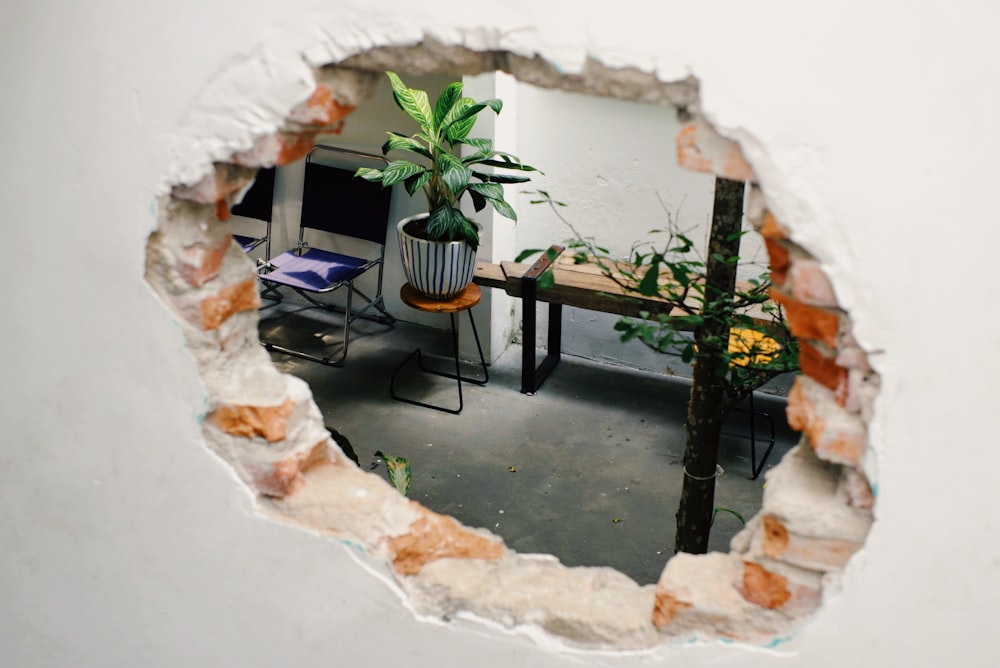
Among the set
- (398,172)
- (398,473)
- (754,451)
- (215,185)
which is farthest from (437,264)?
(215,185)

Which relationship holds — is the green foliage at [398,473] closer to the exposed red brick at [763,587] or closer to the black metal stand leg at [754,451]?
the exposed red brick at [763,587]

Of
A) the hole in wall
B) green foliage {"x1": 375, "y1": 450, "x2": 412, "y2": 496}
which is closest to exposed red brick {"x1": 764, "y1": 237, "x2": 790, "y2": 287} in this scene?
the hole in wall

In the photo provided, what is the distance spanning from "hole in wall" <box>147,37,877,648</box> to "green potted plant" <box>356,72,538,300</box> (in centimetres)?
226

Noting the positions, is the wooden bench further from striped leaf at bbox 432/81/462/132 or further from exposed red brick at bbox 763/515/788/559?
exposed red brick at bbox 763/515/788/559

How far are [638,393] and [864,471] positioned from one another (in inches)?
139

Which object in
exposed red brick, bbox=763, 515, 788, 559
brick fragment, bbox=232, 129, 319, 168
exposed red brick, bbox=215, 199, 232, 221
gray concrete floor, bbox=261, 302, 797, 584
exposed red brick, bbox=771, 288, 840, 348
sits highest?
brick fragment, bbox=232, 129, 319, 168

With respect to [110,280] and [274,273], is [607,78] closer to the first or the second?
[110,280]

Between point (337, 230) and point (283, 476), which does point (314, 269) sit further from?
point (283, 476)

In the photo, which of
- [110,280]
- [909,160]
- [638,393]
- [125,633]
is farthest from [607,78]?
[638,393]

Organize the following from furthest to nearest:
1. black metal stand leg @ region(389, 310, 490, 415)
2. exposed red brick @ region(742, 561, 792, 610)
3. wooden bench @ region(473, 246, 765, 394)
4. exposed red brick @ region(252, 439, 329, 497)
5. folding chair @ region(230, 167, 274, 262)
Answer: folding chair @ region(230, 167, 274, 262), black metal stand leg @ region(389, 310, 490, 415), wooden bench @ region(473, 246, 765, 394), exposed red brick @ region(252, 439, 329, 497), exposed red brick @ region(742, 561, 792, 610)

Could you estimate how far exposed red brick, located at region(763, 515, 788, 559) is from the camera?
5.84 ft

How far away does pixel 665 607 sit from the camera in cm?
190

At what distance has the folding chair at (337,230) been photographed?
529cm

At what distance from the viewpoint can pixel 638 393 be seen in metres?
5.18
